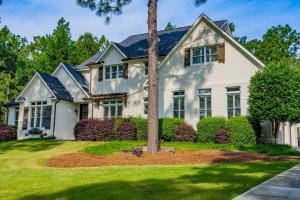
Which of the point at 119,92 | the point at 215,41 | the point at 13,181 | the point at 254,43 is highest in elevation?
the point at 254,43

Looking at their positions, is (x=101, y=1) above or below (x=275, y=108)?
above

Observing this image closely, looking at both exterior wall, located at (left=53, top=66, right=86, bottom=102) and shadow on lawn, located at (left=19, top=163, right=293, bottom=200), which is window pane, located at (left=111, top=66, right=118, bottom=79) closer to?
exterior wall, located at (left=53, top=66, right=86, bottom=102)

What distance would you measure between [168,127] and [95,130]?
5.80 m

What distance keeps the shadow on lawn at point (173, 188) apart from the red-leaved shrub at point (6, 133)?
807 inches

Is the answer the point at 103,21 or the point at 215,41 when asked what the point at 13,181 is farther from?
the point at 215,41

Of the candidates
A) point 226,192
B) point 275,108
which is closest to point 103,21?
point 275,108

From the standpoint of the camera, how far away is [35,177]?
871 centimetres

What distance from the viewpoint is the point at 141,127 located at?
21.0 meters

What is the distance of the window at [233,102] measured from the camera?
19.4 m

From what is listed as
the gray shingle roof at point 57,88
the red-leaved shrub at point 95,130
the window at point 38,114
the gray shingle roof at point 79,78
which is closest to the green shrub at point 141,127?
the red-leaved shrub at point 95,130

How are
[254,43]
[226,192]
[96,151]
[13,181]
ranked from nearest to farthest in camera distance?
1. [226,192]
2. [13,181]
3. [96,151]
4. [254,43]

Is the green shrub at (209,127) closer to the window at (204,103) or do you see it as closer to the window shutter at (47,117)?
the window at (204,103)

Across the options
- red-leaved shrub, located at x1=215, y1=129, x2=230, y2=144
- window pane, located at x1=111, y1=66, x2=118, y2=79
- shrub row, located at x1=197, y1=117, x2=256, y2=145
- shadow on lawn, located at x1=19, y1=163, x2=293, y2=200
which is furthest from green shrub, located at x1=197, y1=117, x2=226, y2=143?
shadow on lawn, located at x1=19, y1=163, x2=293, y2=200

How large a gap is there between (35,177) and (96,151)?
6.08 metres
